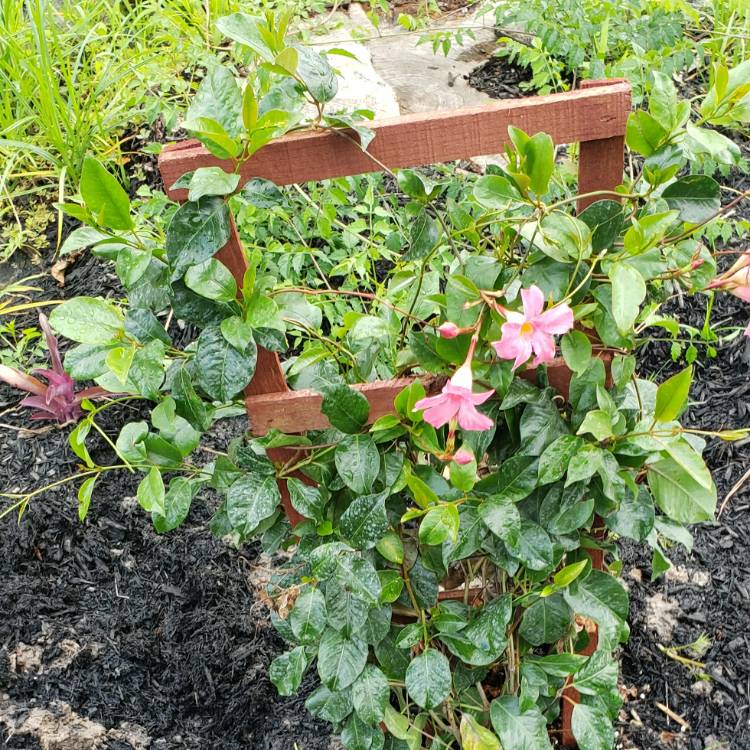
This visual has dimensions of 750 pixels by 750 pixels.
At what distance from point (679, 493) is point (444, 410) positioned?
395mm

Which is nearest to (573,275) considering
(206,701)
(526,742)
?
(526,742)

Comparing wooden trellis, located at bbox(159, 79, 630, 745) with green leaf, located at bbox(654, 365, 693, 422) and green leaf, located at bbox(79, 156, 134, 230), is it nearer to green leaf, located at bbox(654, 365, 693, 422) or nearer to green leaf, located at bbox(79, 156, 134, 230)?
green leaf, located at bbox(79, 156, 134, 230)

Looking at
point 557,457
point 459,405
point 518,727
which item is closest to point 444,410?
point 459,405

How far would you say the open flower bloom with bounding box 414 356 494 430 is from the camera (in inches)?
35.7

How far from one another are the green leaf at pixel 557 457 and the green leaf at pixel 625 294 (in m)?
0.23

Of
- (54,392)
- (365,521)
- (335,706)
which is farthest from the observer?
(54,392)

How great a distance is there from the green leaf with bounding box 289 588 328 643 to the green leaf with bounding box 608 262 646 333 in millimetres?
645

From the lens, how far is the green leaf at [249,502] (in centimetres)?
115

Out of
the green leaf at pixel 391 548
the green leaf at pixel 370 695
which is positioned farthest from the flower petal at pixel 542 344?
the green leaf at pixel 370 695

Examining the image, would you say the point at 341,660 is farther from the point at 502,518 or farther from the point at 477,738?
the point at 502,518

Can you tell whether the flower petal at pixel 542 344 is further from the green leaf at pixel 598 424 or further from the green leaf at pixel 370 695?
the green leaf at pixel 370 695

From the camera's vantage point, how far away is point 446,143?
3.21 ft

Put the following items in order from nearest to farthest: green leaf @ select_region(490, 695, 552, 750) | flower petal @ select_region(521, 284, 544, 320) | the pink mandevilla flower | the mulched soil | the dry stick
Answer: flower petal @ select_region(521, 284, 544, 320), green leaf @ select_region(490, 695, 552, 750), the mulched soil, the dry stick, the pink mandevilla flower

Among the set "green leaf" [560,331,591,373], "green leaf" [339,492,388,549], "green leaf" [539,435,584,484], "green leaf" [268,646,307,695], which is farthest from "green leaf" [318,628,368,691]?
"green leaf" [560,331,591,373]
